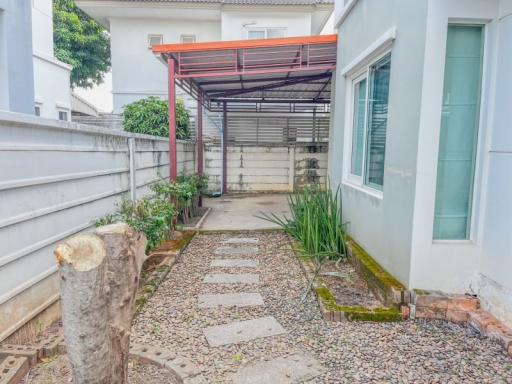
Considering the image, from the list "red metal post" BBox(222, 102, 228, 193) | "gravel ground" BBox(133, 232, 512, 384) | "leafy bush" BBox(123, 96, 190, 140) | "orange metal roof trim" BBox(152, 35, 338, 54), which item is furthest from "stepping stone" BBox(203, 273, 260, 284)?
"red metal post" BBox(222, 102, 228, 193)

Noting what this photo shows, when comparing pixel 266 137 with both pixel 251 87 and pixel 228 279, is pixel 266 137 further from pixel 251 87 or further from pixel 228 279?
→ pixel 228 279

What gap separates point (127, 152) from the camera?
15.6 feet

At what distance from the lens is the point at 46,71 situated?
929cm

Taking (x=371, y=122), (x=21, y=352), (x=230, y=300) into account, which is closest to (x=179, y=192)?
(x=230, y=300)

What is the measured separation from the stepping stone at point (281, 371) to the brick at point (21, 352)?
1.30m

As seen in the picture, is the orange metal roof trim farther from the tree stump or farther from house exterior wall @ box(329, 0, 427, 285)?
the tree stump

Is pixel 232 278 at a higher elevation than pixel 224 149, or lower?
lower

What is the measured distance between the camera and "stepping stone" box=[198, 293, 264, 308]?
3.47m

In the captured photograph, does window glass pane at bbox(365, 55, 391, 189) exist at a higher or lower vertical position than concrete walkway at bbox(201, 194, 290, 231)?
higher

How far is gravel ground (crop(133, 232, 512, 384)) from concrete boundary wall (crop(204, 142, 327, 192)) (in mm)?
7483

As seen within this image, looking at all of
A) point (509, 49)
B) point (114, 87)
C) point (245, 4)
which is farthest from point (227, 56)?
point (114, 87)

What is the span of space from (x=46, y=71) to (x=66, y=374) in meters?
9.15

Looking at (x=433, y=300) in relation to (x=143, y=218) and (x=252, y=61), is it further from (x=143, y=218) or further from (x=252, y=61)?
(x=252, y=61)

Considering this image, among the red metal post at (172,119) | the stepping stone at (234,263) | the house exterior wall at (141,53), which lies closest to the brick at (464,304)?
the stepping stone at (234,263)
